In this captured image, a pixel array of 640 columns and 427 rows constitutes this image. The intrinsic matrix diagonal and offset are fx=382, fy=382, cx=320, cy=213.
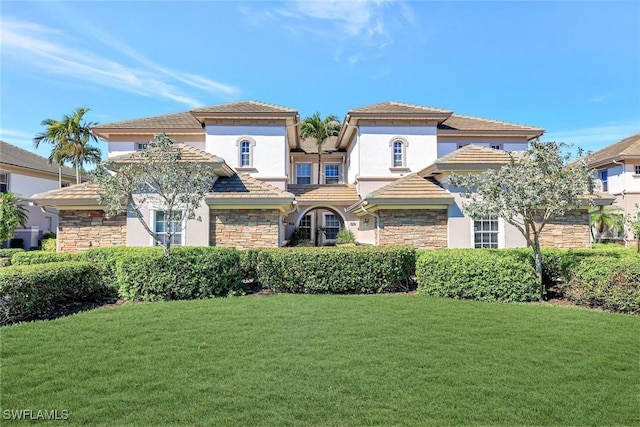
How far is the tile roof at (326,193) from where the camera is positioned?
22.1 meters

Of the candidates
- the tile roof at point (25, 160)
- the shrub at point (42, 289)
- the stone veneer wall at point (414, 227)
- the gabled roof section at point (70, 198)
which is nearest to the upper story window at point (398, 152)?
the stone veneer wall at point (414, 227)

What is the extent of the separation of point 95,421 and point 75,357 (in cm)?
215

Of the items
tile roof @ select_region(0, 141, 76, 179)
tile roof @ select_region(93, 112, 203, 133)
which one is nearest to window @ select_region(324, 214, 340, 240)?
tile roof @ select_region(93, 112, 203, 133)

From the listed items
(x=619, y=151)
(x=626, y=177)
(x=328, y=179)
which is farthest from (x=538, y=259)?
(x=619, y=151)

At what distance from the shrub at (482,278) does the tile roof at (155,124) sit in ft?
53.8

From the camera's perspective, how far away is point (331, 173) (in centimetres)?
2802

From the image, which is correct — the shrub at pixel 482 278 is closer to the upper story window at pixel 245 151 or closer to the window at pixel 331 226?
the upper story window at pixel 245 151

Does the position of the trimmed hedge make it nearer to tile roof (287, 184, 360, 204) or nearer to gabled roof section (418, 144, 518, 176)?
gabled roof section (418, 144, 518, 176)

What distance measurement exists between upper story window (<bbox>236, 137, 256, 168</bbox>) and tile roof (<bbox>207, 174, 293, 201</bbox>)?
480cm

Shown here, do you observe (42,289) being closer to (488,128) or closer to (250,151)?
(250,151)

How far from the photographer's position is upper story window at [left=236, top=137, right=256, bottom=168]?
65.1 feet

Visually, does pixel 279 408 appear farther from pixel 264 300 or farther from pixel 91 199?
pixel 91 199

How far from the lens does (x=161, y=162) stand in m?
9.95

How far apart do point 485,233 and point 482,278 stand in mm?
4817
